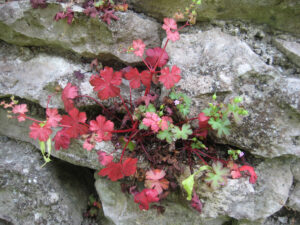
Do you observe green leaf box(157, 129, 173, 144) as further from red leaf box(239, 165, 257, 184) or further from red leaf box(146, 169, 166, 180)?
red leaf box(239, 165, 257, 184)

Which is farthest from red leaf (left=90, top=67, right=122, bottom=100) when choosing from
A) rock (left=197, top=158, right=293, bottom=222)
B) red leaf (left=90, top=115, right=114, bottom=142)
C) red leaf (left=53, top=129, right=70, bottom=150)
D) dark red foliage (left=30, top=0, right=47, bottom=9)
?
rock (left=197, top=158, right=293, bottom=222)

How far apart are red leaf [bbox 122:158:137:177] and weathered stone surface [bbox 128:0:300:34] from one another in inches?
55.0

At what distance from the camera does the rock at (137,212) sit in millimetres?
2109

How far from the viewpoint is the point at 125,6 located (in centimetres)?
215

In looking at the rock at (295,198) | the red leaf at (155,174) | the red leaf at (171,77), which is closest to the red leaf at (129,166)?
the red leaf at (155,174)

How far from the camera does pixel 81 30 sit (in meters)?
2.19

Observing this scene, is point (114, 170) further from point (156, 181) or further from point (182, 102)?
point (182, 102)

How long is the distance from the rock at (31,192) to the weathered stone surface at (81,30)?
1.26 m

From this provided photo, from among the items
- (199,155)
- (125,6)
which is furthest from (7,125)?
(199,155)

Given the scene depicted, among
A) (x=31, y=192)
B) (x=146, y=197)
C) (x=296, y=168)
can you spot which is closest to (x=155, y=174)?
(x=146, y=197)

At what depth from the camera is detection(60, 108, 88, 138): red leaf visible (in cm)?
184

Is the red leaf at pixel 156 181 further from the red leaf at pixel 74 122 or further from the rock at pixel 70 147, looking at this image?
the red leaf at pixel 74 122

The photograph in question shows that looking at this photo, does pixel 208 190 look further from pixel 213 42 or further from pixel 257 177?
pixel 213 42

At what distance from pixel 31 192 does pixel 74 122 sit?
3.56 ft
